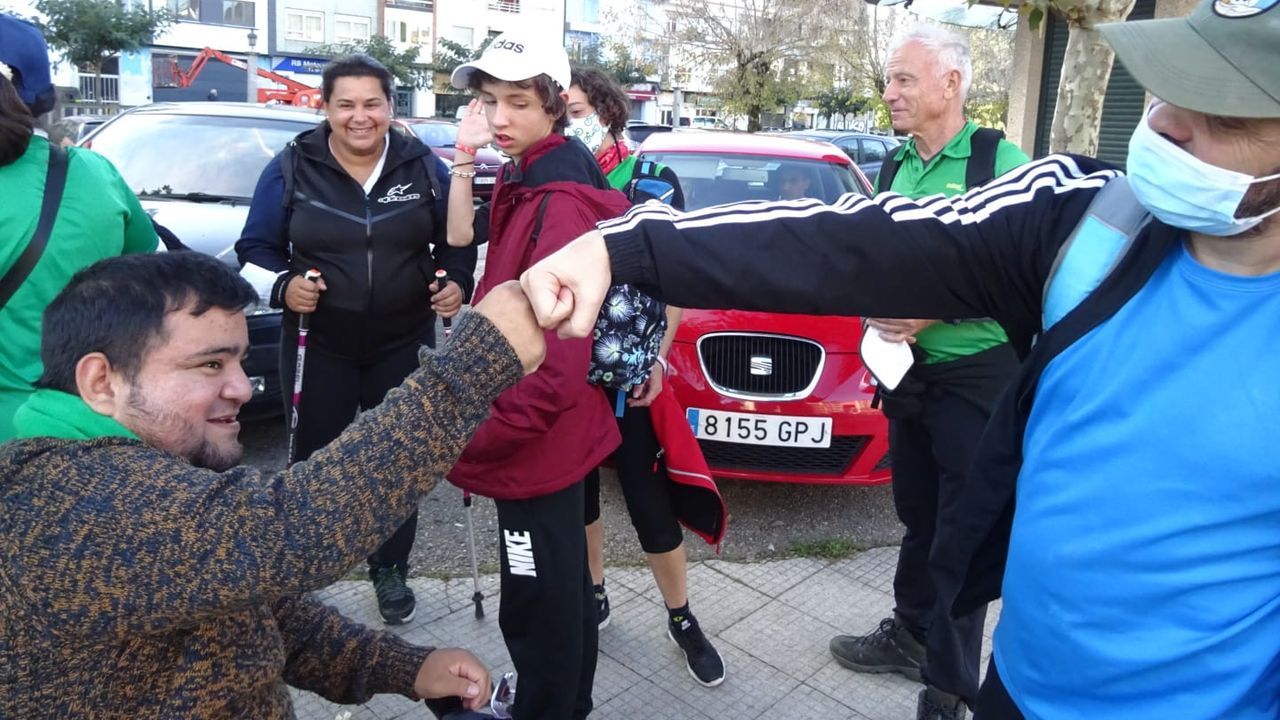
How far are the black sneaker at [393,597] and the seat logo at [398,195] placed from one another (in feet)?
4.78

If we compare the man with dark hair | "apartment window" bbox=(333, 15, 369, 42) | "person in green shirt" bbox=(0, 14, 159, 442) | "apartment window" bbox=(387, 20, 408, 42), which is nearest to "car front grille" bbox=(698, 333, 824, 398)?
"person in green shirt" bbox=(0, 14, 159, 442)

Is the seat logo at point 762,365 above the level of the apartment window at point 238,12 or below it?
below

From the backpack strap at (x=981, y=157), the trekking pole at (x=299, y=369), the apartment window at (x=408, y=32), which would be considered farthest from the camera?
the apartment window at (x=408, y=32)

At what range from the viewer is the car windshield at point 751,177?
18.7 ft

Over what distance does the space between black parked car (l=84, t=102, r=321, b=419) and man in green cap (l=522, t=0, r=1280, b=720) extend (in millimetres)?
4529

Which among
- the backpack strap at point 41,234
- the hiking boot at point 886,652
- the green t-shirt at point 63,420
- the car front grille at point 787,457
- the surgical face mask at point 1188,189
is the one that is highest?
the surgical face mask at point 1188,189

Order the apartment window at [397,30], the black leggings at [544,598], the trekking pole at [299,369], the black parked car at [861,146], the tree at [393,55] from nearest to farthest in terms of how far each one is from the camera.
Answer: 1. the black leggings at [544,598]
2. the trekking pole at [299,369]
3. the black parked car at [861,146]
4. the tree at [393,55]
5. the apartment window at [397,30]

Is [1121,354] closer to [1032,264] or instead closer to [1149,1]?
[1032,264]

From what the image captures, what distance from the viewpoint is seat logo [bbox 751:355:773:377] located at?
181 inches

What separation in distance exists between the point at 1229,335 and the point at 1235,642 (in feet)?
1.49

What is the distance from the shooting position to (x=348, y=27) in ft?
144

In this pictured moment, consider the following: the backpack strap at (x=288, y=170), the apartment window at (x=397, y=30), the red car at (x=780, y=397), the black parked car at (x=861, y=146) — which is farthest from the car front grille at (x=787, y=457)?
the apartment window at (x=397, y=30)

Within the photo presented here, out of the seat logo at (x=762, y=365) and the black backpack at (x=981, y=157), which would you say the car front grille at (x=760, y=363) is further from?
the black backpack at (x=981, y=157)

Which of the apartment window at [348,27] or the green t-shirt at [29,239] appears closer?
the green t-shirt at [29,239]
